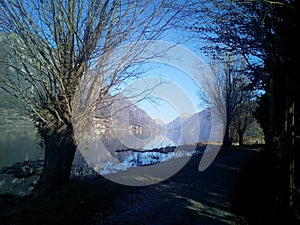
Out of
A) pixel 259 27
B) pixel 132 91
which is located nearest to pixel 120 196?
pixel 132 91

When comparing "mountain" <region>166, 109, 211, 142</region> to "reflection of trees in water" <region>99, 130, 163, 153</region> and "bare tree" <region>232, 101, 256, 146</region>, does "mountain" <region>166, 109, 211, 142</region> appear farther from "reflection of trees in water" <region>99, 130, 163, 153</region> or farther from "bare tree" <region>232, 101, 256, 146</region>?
"reflection of trees in water" <region>99, 130, 163, 153</region>

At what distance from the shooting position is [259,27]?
5.34 meters

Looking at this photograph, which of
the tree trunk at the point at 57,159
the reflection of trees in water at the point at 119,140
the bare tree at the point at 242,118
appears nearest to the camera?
the tree trunk at the point at 57,159

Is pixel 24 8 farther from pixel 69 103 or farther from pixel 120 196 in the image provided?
pixel 120 196

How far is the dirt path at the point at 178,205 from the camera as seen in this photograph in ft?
11.9

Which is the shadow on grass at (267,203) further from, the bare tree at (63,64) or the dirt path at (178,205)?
the bare tree at (63,64)

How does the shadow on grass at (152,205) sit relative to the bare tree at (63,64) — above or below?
below

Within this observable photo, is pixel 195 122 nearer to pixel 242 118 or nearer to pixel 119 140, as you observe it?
pixel 242 118

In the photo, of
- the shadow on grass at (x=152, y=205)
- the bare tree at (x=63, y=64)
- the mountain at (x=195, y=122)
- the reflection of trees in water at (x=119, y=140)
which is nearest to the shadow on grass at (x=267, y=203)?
the shadow on grass at (x=152, y=205)

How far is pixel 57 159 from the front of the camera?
5.31m

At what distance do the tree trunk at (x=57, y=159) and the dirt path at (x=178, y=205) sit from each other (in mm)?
1909

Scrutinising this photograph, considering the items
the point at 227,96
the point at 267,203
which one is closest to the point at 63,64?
the point at 267,203

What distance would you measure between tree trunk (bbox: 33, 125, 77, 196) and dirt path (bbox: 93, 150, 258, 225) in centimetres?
191

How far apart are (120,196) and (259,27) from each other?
5728 millimetres
